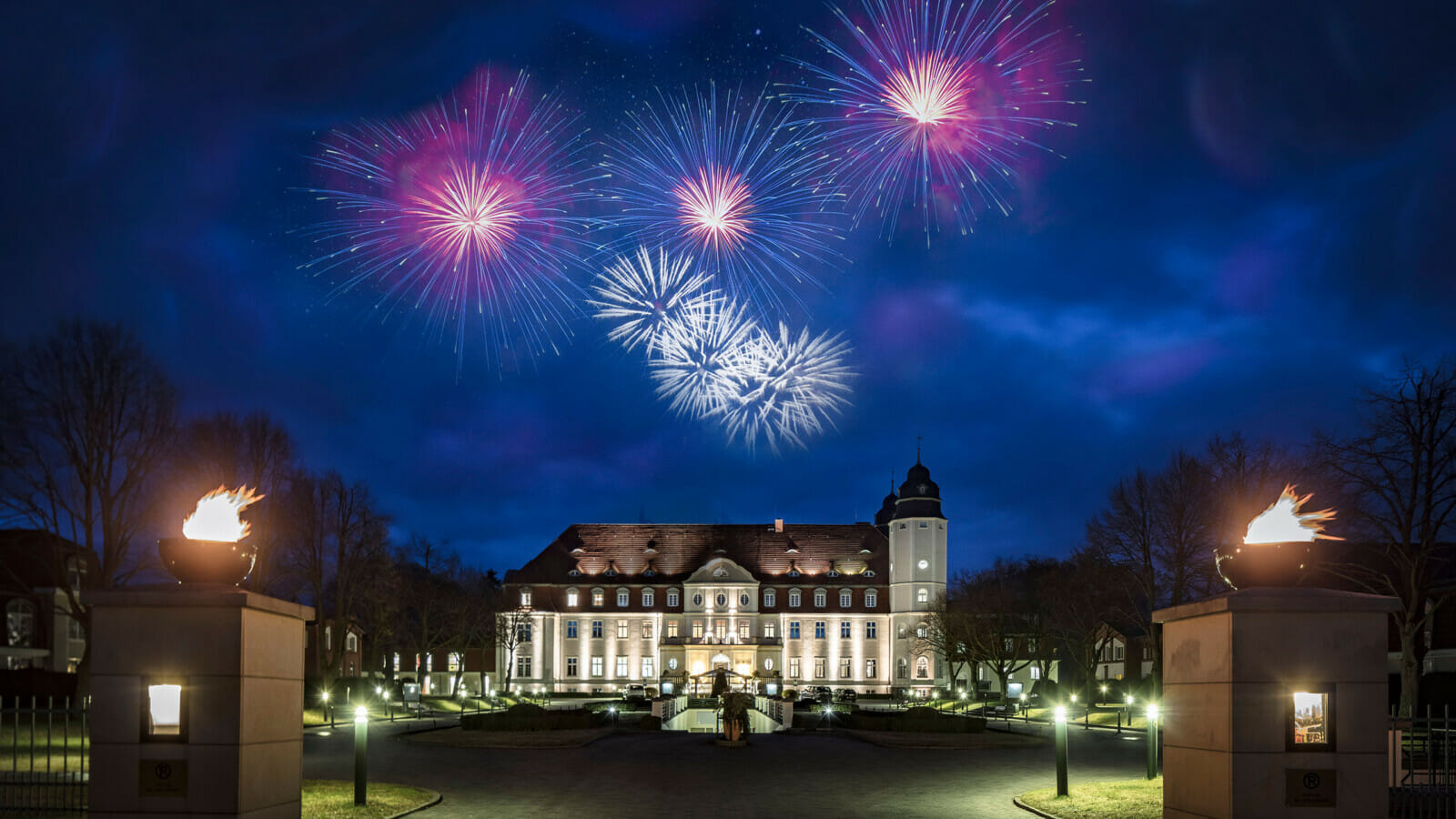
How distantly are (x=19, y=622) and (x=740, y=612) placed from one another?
4964 cm

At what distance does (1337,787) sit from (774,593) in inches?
3241

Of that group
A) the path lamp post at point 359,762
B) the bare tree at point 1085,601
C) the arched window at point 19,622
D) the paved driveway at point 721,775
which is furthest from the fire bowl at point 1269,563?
the arched window at point 19,622

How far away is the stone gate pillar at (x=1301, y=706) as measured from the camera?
14023 mm

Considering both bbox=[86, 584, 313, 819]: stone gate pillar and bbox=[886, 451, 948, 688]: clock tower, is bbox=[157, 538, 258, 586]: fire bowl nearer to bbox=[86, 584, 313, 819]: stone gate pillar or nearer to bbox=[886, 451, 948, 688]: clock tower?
bbox=[86, 584, 313, 819]: stone gate pillar

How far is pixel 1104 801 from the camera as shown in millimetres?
19969

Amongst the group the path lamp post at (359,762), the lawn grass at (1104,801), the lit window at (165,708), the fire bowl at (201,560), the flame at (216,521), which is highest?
the flame at (216,521)

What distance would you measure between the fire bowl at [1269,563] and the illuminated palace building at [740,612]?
3078 inches

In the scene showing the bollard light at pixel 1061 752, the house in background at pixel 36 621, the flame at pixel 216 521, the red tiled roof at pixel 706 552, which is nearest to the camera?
the flame at pixel 216 521

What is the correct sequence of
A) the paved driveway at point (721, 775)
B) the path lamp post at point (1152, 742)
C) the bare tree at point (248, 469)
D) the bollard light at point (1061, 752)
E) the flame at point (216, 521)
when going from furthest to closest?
1. the bare tree at point (248, 469)
2. the path lamp post at point (1152, 742)
3. the bollard light at point (1061, 752)
4. the paved driveway at point (721, 775)
5. the flame at point (216, 521)

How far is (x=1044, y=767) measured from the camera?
28.3m

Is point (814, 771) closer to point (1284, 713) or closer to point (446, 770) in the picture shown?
point (446, 770)

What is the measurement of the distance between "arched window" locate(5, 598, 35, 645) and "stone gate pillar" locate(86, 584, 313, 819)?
58852mm

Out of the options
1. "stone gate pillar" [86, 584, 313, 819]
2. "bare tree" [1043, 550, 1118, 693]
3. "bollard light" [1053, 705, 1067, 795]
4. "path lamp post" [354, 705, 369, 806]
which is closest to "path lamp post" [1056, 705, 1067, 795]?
"bollard light" [1053, 705, 1067, 795]

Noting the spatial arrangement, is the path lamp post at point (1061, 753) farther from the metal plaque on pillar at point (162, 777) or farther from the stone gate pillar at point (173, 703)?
the metal plaque on pillar at point (162, 777)
